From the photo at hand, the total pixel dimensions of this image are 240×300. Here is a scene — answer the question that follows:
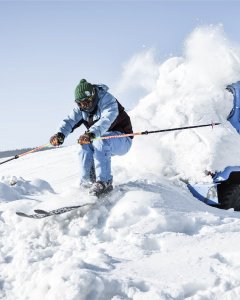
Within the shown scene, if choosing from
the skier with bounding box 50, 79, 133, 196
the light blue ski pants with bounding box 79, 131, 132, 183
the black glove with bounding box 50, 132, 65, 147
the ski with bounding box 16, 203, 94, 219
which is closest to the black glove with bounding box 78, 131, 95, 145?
the skier with bounding box 50, 79, 133, 196

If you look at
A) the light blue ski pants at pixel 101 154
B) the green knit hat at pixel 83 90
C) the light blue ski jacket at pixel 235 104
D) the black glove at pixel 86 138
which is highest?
the green knit hat at pixel 83 90

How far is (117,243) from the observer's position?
15.9 ft

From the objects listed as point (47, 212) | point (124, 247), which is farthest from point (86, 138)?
point (124, 247)

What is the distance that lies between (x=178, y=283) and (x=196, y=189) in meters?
3.95

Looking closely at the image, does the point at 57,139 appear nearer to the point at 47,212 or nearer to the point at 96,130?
the point at 96,130

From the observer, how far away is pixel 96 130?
20.2ft

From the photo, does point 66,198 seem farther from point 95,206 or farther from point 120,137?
point 120,137

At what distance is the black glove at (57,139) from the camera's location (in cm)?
664

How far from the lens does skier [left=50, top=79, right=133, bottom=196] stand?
623cm

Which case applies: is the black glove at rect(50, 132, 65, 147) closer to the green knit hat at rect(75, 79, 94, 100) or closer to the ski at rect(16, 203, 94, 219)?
the green knit hat at rect(75, 79, 94, 100)

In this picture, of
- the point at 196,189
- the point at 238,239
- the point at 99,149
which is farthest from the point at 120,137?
the point at 238,239

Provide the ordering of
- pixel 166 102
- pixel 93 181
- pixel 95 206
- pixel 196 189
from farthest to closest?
pixel 166 102 → pixel 196 189 → pixel 93 181 → pixel 95 206

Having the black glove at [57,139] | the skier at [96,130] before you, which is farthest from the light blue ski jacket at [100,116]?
the black glove at [57,139]

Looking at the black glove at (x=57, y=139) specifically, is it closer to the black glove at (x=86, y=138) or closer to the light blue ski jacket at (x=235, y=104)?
the black glove at (x=86, y=138)
